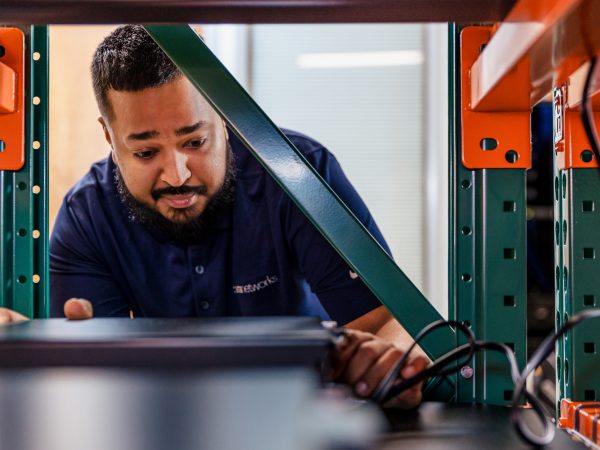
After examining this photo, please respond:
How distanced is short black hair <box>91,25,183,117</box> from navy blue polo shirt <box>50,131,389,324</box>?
24 centimetres

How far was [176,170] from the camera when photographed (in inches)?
45.4

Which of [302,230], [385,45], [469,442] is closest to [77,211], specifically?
[302,230]

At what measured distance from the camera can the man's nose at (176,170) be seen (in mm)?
1141

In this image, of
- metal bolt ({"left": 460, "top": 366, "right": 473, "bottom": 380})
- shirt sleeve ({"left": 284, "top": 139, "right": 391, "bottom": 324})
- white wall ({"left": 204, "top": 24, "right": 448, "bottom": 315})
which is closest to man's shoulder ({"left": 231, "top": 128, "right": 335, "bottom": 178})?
shirt sleeve ({"left": 284, "top": 139, "right": 391, "bottom": 324})

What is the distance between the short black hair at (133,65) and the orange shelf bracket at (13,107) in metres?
0.37

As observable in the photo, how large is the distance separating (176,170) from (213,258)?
8.0 inches

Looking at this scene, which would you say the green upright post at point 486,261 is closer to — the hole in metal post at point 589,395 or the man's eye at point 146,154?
the hole in metal post at point 589,395

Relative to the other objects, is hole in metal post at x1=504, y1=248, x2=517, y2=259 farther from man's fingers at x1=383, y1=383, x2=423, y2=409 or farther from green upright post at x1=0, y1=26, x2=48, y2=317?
green upright post at x1=0, y1=26, x2=48, y2=317

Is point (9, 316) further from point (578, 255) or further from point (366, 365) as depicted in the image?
point (578, 255)

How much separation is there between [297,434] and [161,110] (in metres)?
0.91

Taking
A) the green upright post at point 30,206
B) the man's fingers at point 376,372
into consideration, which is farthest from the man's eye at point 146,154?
the man's fingers at point 376,372

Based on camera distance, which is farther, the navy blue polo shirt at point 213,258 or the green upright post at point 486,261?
the navy blue polo shirt at point 213,258

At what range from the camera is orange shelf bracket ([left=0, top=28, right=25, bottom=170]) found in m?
0.73

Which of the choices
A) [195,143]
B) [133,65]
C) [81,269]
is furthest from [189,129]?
[81,269]
